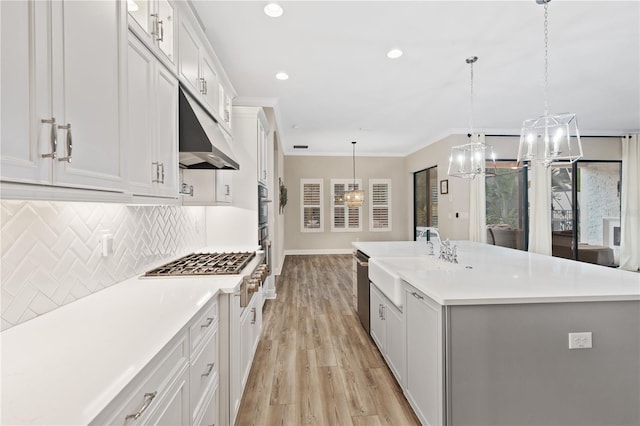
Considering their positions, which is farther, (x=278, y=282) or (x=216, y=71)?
(x=278, y=282)

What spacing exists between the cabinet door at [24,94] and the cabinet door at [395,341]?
213 cm

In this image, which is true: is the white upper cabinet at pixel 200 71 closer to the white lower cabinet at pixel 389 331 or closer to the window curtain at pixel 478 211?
the white lower cabinet at pixel 389 331

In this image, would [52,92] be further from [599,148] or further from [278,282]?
[599,148]

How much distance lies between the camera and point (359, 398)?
2186 mm

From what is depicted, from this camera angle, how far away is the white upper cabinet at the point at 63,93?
2.51ft

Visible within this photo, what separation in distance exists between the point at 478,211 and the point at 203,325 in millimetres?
5630

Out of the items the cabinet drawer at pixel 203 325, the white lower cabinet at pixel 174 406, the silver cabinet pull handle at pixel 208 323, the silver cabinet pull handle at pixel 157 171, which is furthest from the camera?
the silver cabinet pull handle at pixel 157 171

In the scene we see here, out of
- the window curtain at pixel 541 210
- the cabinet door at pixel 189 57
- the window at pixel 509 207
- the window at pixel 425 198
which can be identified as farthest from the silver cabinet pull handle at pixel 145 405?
the window at pixel 425 198

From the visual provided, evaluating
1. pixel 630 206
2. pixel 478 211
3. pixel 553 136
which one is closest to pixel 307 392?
pixel 553 136

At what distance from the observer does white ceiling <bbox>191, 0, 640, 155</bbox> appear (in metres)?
2.42

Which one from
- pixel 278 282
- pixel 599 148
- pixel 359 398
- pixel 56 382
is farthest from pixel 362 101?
pixel 599 148

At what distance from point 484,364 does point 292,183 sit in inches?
291

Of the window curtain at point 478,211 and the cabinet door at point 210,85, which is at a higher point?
the cabinet door at point 210,85

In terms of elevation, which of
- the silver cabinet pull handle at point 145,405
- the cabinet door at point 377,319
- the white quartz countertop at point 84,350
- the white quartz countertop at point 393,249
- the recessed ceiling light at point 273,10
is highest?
the recessed ceiling light at point 273,10
